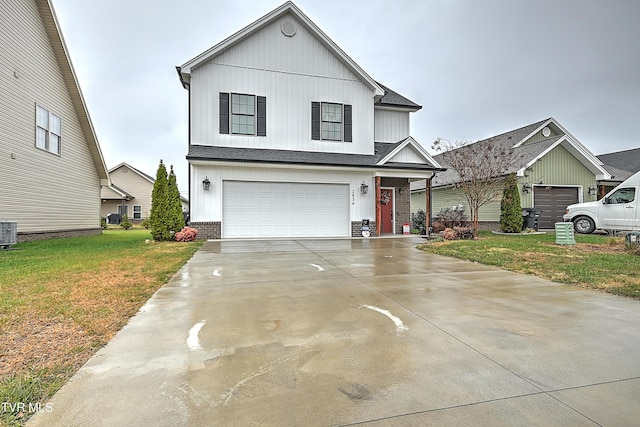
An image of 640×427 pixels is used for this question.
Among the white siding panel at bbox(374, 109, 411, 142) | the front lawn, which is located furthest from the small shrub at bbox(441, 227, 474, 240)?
the front lawn

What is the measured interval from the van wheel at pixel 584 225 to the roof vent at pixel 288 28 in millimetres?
14926

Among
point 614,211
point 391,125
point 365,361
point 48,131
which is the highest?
point 391,125

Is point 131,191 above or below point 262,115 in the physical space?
below

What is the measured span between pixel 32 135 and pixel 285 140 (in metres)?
9.33

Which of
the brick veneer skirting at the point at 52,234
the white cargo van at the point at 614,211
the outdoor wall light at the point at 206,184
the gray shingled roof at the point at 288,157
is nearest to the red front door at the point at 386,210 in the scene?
the gray shingled roof at the point at 288,157

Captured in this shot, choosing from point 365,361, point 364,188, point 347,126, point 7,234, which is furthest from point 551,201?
point 7,234

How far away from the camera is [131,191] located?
103 ft

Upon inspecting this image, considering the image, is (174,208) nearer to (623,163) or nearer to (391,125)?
(391,125)

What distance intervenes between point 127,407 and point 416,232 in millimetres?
16247

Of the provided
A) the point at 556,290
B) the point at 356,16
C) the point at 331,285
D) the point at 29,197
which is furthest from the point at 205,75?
the point at 556,290

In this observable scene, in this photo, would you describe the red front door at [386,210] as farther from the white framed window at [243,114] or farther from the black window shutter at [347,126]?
the white framed window at [243,114]

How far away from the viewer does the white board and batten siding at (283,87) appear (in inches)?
530

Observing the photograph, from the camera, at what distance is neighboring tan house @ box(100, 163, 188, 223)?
3059 centimetres

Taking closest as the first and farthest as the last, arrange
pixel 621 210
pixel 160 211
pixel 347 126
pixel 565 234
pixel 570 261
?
1. pixel 570 261
2. pixel 565 234
3. pixel 621 210
4. pixel 160 211
5. pixel 347 126
